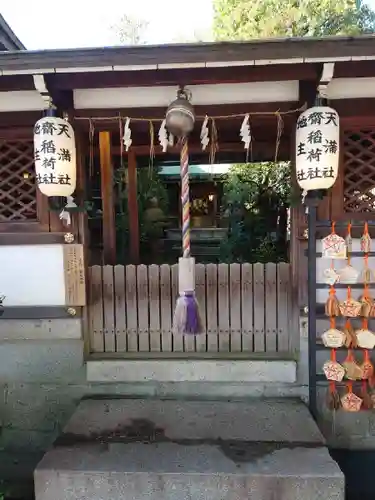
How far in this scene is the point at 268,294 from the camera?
5.18 m

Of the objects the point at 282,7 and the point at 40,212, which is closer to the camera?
the point at 40,212

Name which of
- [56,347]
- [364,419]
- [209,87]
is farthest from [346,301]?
[56,347]

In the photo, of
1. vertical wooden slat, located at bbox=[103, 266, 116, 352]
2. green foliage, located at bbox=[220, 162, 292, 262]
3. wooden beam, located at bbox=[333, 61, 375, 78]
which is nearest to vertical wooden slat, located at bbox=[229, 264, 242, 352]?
vertical wooden slat, located at bbox=[103, 266, 116, 352]

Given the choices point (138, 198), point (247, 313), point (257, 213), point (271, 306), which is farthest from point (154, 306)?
point (257, 213)

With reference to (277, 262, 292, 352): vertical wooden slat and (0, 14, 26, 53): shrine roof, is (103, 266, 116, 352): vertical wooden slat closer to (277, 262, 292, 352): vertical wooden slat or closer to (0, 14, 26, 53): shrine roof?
(277, 262, 292, 352): vertical wooden slat

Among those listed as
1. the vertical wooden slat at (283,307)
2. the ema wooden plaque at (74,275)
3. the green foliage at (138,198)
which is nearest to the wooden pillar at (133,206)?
the green foliage at (138,198)

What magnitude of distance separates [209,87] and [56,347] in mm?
3445

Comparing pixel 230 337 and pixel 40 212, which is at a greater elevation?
pixel 40 212

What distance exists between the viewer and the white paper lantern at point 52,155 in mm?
4262

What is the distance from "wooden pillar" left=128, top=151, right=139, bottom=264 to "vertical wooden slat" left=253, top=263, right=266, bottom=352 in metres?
3.05

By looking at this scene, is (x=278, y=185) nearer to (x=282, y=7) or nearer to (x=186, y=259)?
(x=186, y=259)

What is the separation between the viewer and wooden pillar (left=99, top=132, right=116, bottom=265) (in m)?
6.56

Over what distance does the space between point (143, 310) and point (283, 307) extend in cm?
172

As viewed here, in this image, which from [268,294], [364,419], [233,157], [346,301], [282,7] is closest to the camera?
[346,301]
